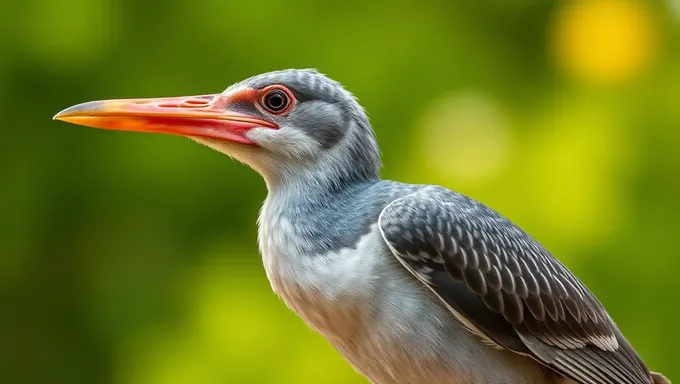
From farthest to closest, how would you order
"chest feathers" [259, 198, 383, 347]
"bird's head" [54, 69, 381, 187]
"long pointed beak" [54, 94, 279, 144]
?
"bird's head" [54, 69, 381, 187]
"long pointed beak" [54, 94, 279, 144]
"chest feathers" [259, 198, 383, 347]

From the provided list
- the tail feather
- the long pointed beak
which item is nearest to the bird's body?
the long pointed beak

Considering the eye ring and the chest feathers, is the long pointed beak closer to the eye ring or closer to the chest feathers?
the eye ring

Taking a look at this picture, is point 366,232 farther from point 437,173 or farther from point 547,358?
point 437,173

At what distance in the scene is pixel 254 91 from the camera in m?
2.80

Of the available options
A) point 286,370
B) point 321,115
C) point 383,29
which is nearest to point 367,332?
point 321,115

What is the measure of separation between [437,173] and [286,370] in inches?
49.9

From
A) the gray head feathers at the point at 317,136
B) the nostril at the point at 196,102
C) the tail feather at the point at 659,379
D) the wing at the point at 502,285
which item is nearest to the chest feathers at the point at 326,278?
the wing at the point at 502,285

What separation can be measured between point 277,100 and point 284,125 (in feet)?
0.27

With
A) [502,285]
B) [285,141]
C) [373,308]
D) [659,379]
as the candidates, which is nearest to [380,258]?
[373,308]

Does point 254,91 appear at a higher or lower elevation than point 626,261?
higher

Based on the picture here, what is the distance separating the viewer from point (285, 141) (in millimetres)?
2775

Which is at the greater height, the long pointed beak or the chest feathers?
the long pointed beak

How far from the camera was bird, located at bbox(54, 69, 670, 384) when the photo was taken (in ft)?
8.11

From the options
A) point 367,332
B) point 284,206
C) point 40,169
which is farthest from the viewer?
point 40,169
